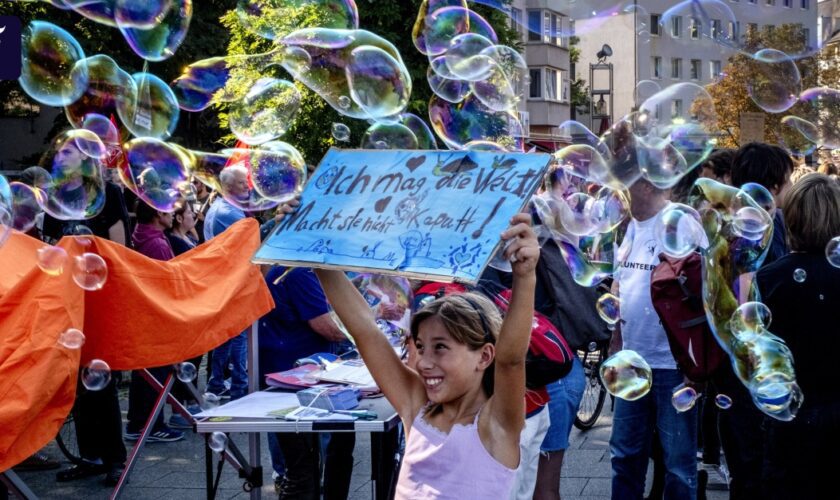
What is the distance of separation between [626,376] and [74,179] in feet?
10.4

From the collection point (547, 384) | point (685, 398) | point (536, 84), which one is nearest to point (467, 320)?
point (547, 384)

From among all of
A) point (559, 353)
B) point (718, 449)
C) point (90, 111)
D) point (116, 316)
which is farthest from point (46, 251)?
point (718, 449)

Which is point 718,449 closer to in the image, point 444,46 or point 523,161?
point 444,46

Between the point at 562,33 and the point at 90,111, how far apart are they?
2980 mm

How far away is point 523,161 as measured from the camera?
275 cm

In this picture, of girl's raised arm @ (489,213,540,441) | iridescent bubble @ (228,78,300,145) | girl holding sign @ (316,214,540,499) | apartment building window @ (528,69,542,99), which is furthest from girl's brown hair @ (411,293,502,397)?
apartment building window @ (528,69,542,99)

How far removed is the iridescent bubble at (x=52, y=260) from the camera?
13.7 ft

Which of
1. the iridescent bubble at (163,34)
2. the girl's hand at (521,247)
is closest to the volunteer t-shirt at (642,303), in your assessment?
the girl's hand at (521,247)

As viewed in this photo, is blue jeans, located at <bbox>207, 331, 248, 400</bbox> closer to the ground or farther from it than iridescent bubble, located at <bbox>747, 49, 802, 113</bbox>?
closer to the ground

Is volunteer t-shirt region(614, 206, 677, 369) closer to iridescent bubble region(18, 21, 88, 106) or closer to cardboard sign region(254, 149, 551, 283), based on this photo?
cardboard sign region(254, 149, 551, 283)

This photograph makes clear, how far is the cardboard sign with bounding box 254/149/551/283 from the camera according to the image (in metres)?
2.61

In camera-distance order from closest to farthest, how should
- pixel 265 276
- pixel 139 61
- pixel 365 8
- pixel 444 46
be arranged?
pixel 265 276, pixel 444 46, pixel 365 8, pixel 139 61

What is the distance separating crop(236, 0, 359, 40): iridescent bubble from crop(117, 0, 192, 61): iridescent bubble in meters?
0.51

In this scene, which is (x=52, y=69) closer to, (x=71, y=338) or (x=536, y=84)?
(x=71, y=338)
